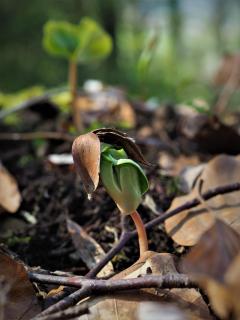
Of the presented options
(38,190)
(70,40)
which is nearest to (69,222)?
(38,190)

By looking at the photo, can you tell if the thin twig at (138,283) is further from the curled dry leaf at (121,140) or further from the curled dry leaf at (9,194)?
the curled dry leaf at (9,194)

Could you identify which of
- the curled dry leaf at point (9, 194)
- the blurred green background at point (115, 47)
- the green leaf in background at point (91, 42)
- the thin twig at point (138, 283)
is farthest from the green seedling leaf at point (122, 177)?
the blurred green background at point (115, 47)

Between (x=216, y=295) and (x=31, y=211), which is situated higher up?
(x=216, y=295)

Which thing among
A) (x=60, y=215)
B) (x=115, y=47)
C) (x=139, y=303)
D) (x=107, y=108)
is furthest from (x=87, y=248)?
(x=115, y=47)

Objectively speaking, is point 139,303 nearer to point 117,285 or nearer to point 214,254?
point 117,285

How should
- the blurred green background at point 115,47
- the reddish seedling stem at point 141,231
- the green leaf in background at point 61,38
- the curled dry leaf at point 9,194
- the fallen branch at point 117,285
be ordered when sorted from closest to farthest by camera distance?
1. the fallen branch at point 117,285
2. the reddish seedling stem at point 141,231
3. the curled dry leaf at point 9,194
4. the green leaf in background at point 61,38
5. the blurred green background at point 115,47

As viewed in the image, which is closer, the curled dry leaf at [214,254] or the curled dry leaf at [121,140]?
the curled dry leaf at [214,254]

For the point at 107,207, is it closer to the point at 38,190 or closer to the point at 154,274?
the point at 38,190
